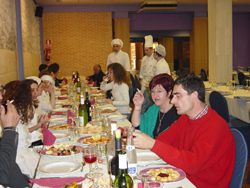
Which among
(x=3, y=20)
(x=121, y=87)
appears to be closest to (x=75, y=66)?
(x=3, y=20)

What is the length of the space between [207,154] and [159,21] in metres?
11.5

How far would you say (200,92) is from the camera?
1797 mm

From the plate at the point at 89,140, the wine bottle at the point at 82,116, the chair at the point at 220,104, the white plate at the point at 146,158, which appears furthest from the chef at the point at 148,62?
the white plate at the point at 146,158

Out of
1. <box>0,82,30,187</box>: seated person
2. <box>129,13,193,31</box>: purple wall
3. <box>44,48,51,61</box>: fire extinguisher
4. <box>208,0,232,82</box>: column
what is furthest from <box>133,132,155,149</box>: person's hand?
<box>129,13,193,31</box>: purple wall

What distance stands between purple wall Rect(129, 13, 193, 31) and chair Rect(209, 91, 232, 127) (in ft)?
29.8

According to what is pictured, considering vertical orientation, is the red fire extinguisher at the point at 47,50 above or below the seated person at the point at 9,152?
above

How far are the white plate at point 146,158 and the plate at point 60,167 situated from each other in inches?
14.8

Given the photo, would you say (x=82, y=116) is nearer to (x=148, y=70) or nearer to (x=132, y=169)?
(x=132, y=169)

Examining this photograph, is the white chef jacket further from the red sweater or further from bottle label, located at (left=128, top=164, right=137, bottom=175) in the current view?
bottle label, located at (left=128, top=164, right=137, bottom=175)

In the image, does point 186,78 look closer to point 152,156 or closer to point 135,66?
point 152,156

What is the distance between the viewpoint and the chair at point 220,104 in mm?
3553

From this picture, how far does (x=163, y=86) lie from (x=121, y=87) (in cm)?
195

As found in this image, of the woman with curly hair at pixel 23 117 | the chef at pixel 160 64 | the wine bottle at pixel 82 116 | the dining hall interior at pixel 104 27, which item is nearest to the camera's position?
the woman with curly hair at pixel 23 117

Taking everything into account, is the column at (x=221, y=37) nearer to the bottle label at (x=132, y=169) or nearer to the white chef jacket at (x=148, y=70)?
the white chef jacket at (x=148, y=70)
